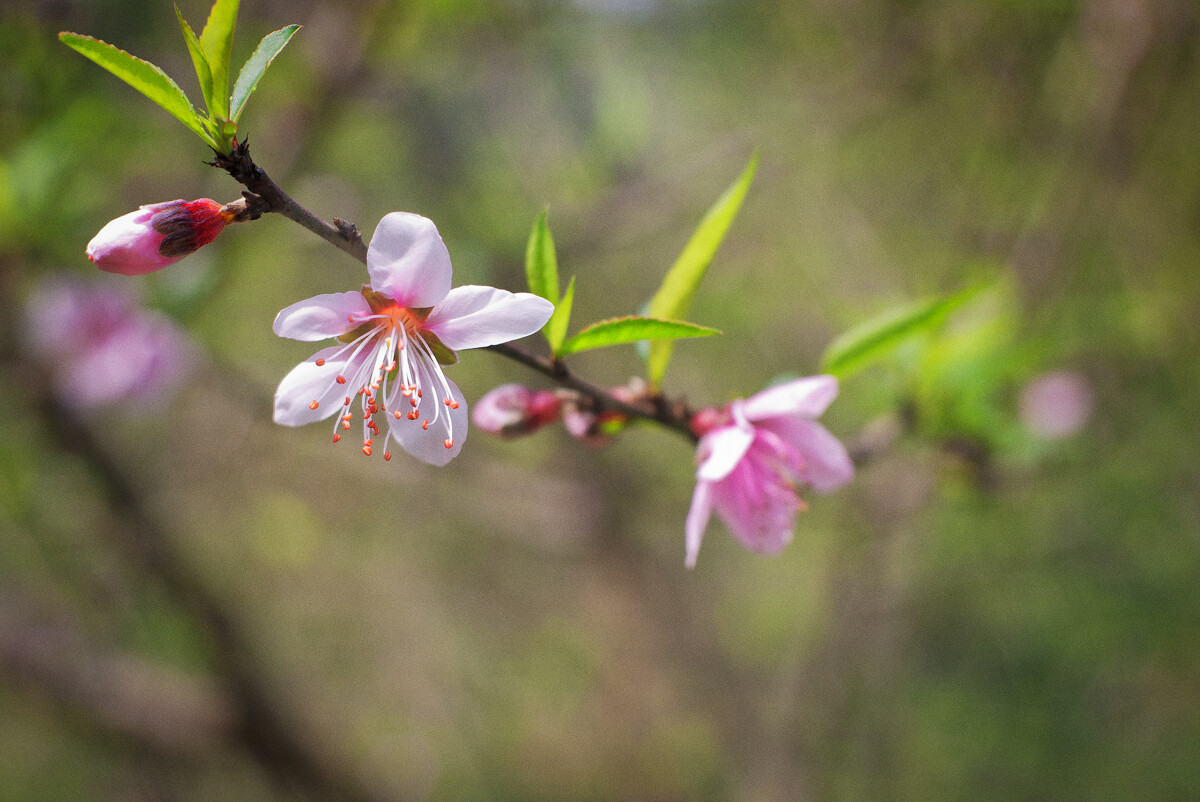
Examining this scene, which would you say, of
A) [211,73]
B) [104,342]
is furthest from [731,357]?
[211,73]

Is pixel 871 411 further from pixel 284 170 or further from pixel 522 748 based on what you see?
pixel 522 748

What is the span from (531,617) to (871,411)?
5.27 meters

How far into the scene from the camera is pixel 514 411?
986 mm

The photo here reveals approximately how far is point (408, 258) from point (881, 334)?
25.9 inches

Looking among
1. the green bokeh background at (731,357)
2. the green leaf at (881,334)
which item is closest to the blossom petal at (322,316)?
Answer: the green leaf at (881,334)

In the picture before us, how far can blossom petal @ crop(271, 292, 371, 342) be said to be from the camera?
787mm

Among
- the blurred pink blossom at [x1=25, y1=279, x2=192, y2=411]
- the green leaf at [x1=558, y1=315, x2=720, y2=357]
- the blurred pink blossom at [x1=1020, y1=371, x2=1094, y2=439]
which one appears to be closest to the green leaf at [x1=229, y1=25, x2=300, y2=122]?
the green leaf at [x1=558, y1=315, x2=720, y2=357]

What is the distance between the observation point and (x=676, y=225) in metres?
4.77

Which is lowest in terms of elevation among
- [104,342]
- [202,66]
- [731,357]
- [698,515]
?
[698,515]

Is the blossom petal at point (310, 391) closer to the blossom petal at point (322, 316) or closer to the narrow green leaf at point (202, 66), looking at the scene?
the blossom petal at point (322, 316)

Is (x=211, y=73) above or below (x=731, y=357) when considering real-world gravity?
below

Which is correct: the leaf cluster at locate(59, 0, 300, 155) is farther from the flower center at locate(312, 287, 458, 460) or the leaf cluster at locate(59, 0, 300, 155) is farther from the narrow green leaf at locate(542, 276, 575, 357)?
the narrow green leaf at locate(542, 276, 575, 357)

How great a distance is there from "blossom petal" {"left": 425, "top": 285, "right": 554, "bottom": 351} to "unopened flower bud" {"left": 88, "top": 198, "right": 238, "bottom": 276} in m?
0.23

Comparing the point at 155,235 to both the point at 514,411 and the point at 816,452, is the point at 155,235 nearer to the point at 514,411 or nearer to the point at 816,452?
the point at 514,411
